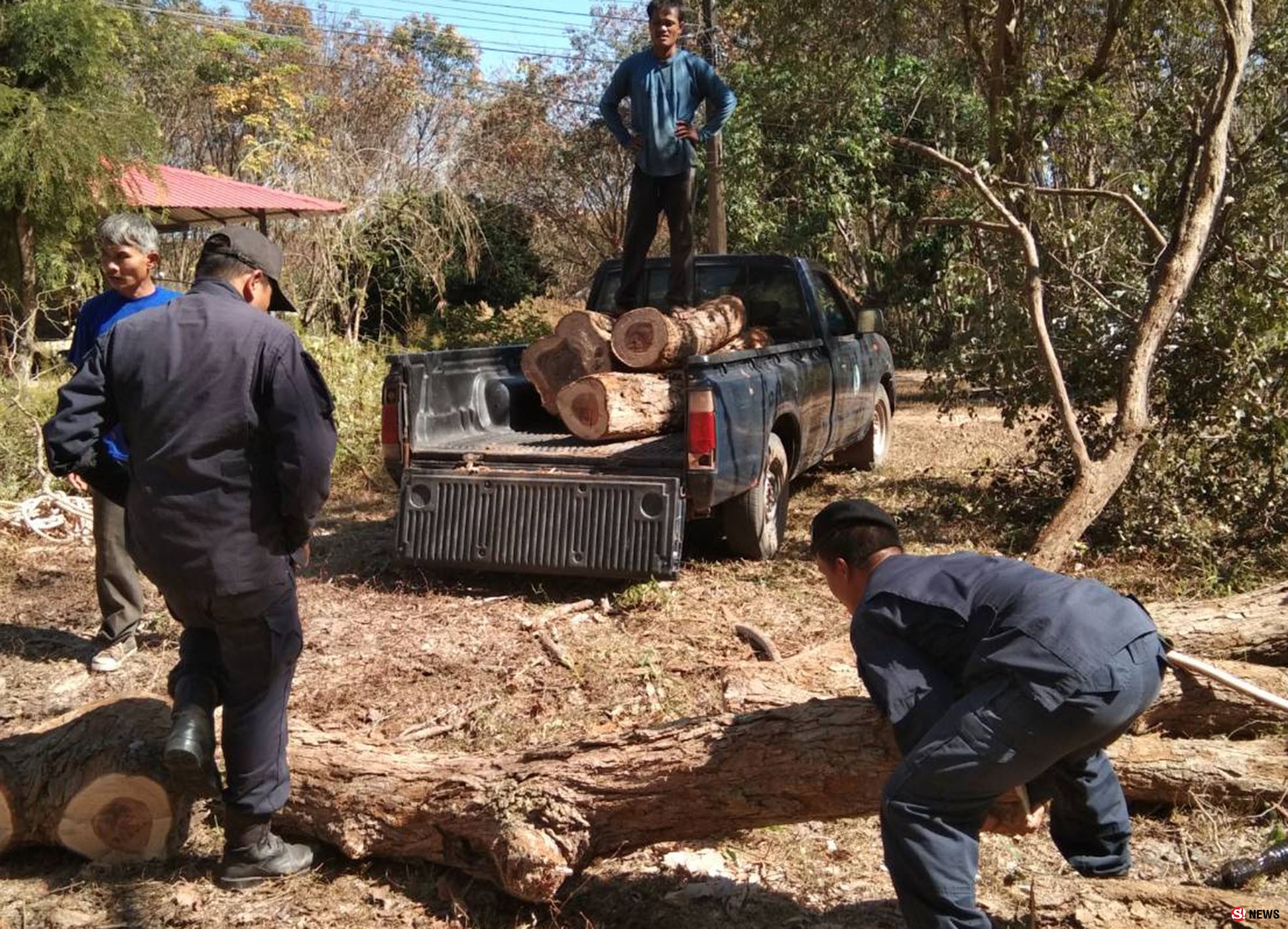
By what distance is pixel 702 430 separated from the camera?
618 centimetres

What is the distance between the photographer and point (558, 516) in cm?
639

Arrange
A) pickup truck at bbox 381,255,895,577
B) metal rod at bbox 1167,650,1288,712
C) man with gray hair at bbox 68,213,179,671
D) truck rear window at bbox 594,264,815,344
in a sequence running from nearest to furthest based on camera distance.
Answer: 1. metal rod at bbox 1167,650,1288,712
2. man with gray hair at bbox 68,213,179,671
3. pickup truck at bbox 381,255,895,577
4. truck rear window at bbox 594,264,815,344

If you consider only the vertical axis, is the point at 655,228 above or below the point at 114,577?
above

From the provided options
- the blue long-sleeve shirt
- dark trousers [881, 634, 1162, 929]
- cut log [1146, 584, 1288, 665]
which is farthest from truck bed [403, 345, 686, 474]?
dark trousers [881, 634, 1162, 929]

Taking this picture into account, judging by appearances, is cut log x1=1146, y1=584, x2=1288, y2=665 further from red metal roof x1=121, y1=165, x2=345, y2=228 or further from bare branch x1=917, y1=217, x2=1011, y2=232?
red metal roof x1=121, y1=165, x2=345, y2=228

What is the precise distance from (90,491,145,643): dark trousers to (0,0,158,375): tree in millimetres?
7423

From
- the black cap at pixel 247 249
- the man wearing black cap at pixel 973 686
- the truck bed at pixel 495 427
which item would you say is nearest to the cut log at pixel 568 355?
the truck bed at pixel 495 427

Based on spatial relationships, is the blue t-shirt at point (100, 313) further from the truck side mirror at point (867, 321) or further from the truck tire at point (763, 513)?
the truck side mirror at point (867, 321)

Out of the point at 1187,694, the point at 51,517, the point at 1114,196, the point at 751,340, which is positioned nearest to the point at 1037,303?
the point at 1114,196

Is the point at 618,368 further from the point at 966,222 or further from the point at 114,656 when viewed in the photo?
the point at 114,656

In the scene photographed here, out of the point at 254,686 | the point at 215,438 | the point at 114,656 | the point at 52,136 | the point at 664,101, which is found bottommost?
the point at 114,656

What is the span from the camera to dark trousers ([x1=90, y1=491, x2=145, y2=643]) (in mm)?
5473

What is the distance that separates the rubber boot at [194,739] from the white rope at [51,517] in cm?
500

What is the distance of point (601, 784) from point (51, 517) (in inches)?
243
